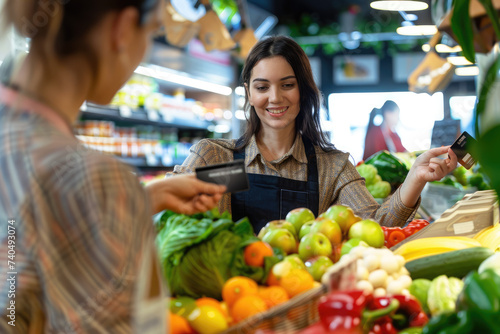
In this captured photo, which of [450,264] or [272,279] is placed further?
[450,264]

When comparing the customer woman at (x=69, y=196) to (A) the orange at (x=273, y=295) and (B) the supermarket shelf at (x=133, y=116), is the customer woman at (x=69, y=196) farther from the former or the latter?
(B) the supermarket shelf at (x=133, y=116)

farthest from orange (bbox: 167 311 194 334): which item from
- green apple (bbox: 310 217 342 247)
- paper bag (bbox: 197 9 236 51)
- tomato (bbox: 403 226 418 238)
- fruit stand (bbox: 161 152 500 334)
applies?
paper bag (bbox: 197 9 236 51)

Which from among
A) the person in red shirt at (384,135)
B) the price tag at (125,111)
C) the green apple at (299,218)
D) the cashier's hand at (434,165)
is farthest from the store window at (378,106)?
the green apple at (299,218)

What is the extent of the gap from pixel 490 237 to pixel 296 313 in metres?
1.09

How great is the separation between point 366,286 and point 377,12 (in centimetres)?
996

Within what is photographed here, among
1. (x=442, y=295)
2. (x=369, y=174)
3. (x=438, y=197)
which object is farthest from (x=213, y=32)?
(x=442, y=295)

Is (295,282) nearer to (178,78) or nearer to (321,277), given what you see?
(321,277)

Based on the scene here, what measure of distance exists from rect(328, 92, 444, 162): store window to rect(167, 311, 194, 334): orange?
9.89 metres

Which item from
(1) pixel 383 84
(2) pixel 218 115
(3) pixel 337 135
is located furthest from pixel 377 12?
(2) pixel 218 115

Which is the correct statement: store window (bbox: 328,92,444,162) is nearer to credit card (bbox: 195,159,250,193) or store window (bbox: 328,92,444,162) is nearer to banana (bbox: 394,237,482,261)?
banana (bbox: 394,237,482,261)

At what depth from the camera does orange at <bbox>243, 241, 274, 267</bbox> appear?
4.38 feet

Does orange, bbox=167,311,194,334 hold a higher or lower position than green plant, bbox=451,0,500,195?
lower

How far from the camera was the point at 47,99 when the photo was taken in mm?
923

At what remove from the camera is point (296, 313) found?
42.9 inches
